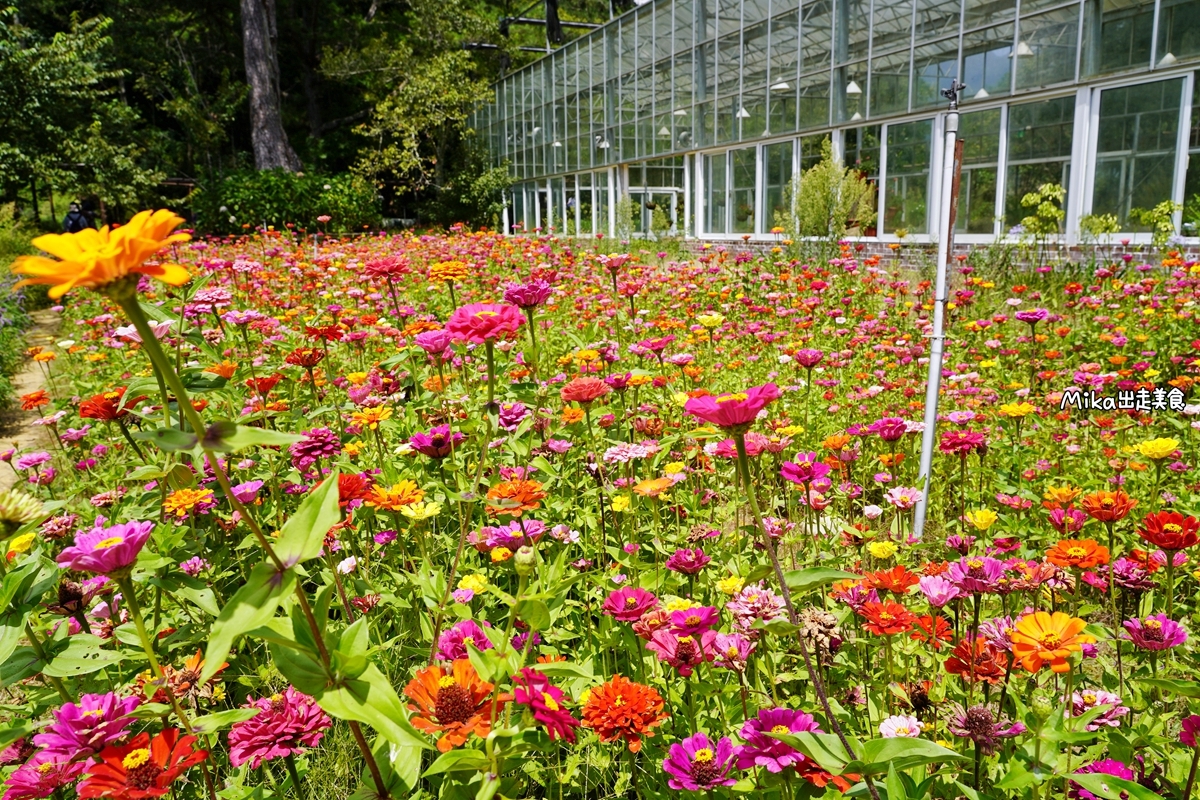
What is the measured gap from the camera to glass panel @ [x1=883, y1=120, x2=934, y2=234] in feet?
30.6

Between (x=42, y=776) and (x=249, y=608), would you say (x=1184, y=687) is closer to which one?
(x=249, y=608)

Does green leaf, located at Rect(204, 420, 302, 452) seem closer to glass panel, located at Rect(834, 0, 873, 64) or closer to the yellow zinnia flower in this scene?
the yellow zinnia flower

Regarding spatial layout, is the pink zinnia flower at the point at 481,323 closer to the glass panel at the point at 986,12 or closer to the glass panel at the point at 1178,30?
the glass panel at the point at 1178,30

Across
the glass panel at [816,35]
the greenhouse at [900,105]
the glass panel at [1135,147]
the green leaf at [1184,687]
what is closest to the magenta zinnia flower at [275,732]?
the green leaf at [1184,687]

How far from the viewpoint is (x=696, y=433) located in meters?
0.83

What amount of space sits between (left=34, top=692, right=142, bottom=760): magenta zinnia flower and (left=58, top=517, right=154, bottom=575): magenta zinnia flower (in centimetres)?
21

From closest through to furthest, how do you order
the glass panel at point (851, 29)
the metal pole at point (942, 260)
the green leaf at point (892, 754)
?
1. the green leaf at point (892, 754)
2. the metal pole at point (942, 260)
3. the glass panel at point (851, 29)

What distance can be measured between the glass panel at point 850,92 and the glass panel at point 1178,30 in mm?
3695

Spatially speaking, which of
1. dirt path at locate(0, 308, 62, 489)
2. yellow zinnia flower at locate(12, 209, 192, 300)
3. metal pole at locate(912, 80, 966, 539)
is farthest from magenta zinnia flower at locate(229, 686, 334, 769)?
dirt path at locate(0, 308, 62, 489)

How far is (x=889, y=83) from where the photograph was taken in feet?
31.7

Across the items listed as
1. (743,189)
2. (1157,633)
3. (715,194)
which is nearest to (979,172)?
(743,189)

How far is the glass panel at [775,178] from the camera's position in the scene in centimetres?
1166

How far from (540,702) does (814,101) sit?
11749 mm

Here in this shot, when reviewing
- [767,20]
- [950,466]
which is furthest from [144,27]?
[950,466]
